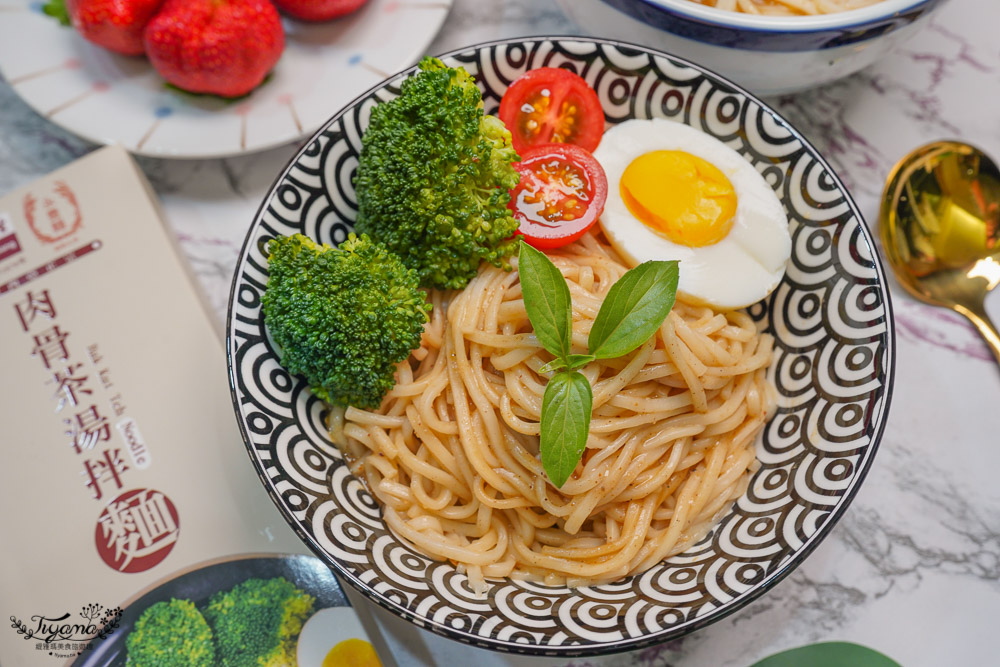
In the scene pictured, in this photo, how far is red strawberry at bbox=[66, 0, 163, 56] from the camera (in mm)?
2719

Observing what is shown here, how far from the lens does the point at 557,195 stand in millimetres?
2178

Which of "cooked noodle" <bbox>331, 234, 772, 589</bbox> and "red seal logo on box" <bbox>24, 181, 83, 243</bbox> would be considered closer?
"cooked noodle" <bbox>331, 234, 772, 589</bbox>

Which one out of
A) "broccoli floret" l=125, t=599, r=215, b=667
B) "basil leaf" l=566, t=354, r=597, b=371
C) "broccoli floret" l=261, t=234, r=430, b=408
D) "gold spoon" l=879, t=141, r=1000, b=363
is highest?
"gold spoon" l=879, t=141, r=1000, b=363

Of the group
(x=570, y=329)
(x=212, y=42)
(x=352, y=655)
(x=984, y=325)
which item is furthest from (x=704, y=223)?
(x=212, y=42)

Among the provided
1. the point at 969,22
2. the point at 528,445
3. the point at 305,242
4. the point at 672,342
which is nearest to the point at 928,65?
the point at 969,22

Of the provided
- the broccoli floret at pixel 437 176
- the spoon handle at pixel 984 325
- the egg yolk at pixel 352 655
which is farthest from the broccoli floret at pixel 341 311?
the spoon handle at pixel 984 325

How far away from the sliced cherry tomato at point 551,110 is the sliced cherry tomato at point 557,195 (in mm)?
112

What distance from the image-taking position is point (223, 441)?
2451 mm

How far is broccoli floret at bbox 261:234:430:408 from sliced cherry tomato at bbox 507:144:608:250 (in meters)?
0.42

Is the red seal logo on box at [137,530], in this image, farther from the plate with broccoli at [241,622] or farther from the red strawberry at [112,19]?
the red strawberry at [112,19]

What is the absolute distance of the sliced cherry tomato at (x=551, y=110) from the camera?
7.36 feet

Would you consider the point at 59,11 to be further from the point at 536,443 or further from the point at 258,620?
the point at 536,443

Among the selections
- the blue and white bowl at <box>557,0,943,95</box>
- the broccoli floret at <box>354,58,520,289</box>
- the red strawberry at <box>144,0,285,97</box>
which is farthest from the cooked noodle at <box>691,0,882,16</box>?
the red strawberry at <box>144,0,285,97</box>

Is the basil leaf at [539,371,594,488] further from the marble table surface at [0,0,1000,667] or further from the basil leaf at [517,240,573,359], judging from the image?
A: the marble table surface at [0,0,1000,667]
